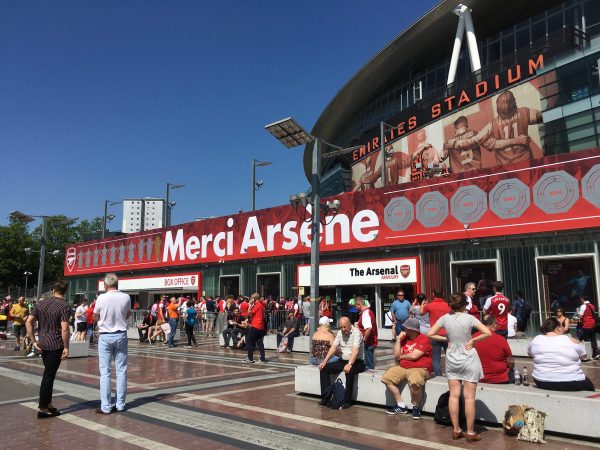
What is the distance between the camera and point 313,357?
27.8ft

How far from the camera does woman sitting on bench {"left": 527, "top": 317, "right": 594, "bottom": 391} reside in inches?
236

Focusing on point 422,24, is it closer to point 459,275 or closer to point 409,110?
point 409,110

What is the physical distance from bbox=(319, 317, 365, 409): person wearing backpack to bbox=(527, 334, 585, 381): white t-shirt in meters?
2.55

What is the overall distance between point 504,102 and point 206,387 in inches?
1017

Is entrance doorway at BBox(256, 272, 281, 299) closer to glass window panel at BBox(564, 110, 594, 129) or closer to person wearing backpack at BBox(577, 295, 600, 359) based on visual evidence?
person wearing backpack at BBox(577, 295, 600, 359)

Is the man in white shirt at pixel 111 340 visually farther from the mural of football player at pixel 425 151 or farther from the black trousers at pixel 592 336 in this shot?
the mural of football player at pixel 425 151

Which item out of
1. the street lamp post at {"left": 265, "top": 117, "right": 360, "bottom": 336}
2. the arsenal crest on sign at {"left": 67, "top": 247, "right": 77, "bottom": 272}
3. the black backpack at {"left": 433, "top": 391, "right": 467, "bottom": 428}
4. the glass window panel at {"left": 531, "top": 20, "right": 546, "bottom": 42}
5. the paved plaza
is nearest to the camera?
the paved plaza

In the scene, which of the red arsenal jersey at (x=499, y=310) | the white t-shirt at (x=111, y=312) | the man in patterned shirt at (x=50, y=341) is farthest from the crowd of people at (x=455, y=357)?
the man in patterned shirt at (x=50, y=341)

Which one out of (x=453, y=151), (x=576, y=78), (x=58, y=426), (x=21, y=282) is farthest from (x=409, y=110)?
(x=21, y=282)

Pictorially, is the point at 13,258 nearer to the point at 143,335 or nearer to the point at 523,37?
the point at 143,335

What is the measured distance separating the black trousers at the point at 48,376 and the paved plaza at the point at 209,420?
0.27m

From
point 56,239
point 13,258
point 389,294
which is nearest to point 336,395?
point 389,294

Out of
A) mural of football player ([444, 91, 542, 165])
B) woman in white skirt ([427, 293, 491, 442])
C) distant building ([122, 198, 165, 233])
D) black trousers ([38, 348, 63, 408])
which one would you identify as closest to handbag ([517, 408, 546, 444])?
woman in white skirt ([427, 293, 491, 442])

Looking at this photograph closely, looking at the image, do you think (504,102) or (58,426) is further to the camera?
(504,102)
